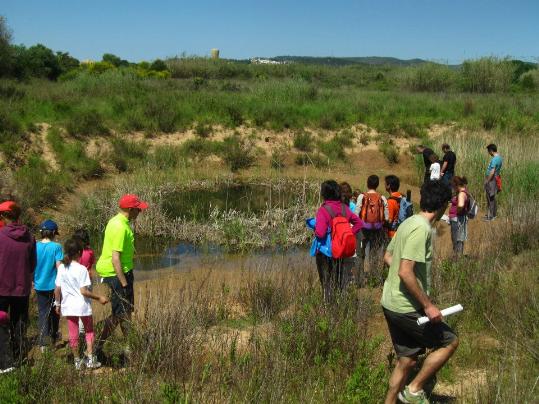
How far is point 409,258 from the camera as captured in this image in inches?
164

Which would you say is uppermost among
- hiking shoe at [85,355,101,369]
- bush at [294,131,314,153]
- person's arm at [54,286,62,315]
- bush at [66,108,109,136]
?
bush at [66,108,109,136]

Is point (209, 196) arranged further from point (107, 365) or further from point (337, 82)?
point (337, 82)

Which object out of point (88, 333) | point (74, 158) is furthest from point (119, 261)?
point (74, 158)

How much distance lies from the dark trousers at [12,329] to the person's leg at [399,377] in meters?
3.14

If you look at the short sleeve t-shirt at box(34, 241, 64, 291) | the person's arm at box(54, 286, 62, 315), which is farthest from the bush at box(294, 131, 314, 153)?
the person's arm at box(54, 286, 62, 315)

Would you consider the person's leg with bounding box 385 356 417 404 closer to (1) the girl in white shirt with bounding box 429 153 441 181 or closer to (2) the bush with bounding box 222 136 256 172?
(1) the girl in white shirt with bounding box 429 153 441 181

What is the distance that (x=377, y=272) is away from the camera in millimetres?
8164

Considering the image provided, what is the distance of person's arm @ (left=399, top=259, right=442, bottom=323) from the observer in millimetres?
4129

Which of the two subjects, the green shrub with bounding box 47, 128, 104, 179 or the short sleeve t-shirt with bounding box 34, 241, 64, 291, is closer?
the short sleeve t-shirt with bounding box 34, 241, 64, 291

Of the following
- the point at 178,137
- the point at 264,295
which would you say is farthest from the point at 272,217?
the point at 178,137

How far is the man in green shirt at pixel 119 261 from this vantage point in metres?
5.81

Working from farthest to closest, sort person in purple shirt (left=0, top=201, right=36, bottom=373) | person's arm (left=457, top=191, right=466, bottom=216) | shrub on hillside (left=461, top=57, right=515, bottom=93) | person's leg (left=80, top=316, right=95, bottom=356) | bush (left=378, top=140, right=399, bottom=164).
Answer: shrub on hillside (left=461, top=57, right=515, bottom=93) < bush (left=378, top=140, right=399, bottom=164) < person's arm (left=457, top=191, right=466, bottom=216) < person's leg (left=80, top=316, right=95, bottom=356) < person in purple shirt (left=0, top=201, right=36, bottom=373)

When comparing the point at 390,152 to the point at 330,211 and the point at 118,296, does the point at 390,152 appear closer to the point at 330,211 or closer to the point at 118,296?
the point at 330,211

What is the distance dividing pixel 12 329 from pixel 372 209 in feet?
14.8
